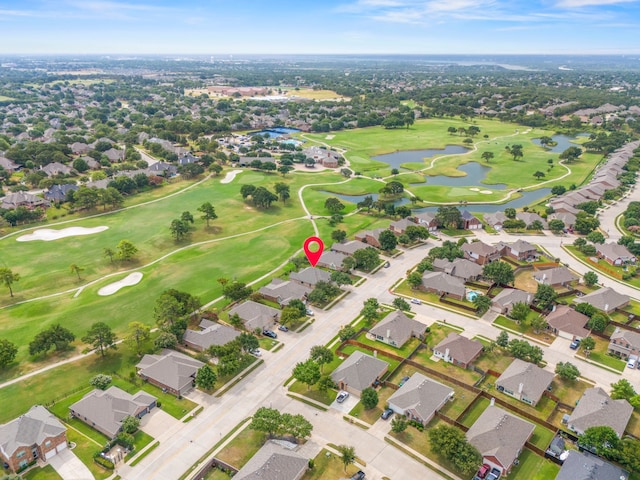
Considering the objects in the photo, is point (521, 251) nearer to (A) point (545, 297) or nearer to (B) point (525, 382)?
(A) point (545, 297)

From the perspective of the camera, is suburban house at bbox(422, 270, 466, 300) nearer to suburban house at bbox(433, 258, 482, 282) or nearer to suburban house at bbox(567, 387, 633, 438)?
suburban house at bbox(433, 258, 482, 282)

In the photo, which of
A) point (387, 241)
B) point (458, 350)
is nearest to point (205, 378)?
point (458, 350)

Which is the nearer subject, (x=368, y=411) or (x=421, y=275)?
(x=368, y=411)

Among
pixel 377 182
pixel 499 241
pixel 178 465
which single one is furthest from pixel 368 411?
pixel 377 182

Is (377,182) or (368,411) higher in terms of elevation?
(377,182)

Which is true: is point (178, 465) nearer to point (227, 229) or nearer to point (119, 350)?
Result: point (119, 350)

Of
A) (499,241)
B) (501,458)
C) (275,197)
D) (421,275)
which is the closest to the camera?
(501,458)
